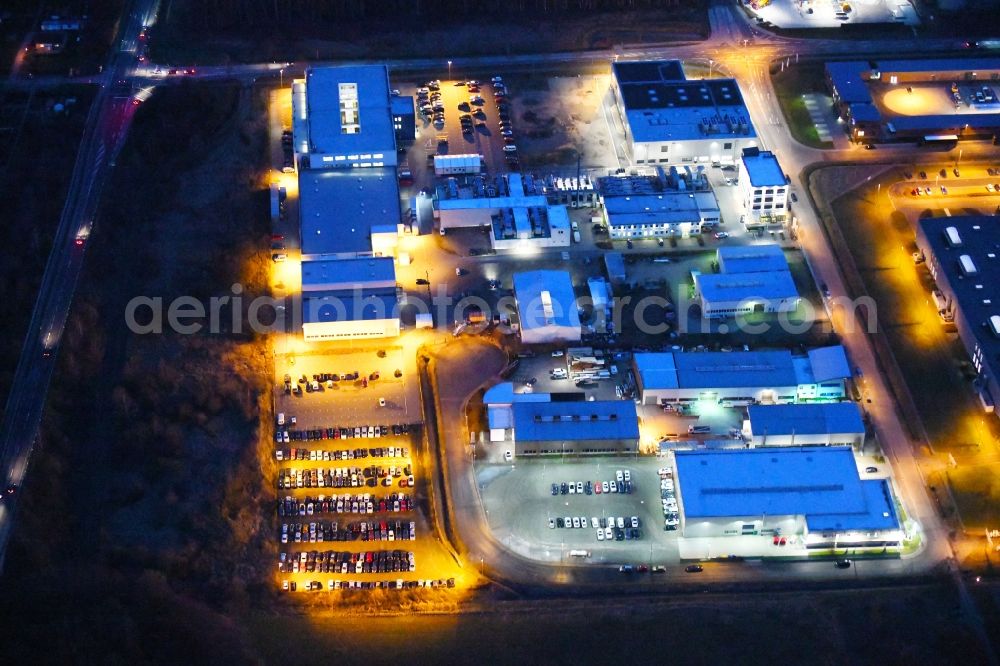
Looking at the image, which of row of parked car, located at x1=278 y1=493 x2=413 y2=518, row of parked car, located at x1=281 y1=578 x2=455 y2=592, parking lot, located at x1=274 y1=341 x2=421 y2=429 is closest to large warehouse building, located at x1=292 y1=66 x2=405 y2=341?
parking lot, located at x1=274 y1=341 x2=421 y2=429

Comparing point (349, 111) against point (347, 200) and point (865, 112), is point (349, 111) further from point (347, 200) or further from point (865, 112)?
point (865, 112)

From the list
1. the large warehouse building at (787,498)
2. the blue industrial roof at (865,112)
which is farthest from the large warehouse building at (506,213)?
the blue industrial roof at (865,112)

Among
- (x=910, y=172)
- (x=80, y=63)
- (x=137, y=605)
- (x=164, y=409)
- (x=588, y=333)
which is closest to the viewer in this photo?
(x=137, y=605)

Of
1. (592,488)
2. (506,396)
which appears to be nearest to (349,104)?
(506,396)

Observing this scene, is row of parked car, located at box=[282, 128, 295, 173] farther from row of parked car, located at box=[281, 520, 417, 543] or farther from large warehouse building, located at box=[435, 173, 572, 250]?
row of parked car, located at box=[281, 520, 417, 543]

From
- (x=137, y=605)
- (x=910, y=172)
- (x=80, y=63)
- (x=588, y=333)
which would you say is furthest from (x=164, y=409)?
(x=910, y=172)

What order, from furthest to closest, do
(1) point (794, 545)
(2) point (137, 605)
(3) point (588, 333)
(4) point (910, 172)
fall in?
(4) point (910, 172) < (3) point (588, 333) < (1) point (794, 545) < (2) point (137, 605)

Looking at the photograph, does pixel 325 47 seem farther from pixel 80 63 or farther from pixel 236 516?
pixel 236 516
